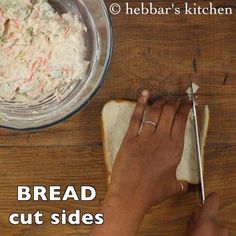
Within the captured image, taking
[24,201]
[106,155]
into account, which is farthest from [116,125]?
[24,201]

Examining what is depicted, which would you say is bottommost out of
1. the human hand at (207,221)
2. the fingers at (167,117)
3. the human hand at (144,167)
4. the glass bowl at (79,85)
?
the human hand at (207,221)

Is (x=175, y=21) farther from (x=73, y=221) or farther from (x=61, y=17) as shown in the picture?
(x=73, y=221)

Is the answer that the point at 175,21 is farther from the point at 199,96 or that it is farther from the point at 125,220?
the point at 125,220

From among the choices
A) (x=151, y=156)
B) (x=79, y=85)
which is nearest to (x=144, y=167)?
(x=151, y=156)

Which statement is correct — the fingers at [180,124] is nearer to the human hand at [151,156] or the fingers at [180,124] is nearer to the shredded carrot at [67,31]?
the human hand at [151,156]

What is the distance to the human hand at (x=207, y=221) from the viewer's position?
0.67m

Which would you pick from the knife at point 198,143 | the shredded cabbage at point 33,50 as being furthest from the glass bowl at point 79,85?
the knife at point 198,143

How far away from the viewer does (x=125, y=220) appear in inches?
26.3

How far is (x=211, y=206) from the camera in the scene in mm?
667

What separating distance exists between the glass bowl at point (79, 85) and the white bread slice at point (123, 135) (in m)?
0.05

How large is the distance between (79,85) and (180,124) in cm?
15

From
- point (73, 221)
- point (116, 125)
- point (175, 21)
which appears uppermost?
point (175, 21)

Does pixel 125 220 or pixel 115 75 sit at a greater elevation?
pixel 115 75

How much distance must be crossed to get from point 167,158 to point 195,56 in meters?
0.14
